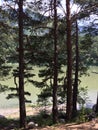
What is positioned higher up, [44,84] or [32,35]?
[32,35]

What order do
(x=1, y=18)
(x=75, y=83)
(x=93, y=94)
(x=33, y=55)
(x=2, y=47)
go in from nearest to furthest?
1. (x=1, y=18)
2. (x=33, y=55)
3. (x=2, y=47)
4. (x=75, y=83)
5. (x=93, y=94)

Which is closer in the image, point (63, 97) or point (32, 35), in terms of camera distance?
point (32, 35)

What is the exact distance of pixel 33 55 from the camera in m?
18.8

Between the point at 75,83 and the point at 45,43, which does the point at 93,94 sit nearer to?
the point at 75,83

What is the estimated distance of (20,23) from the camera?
14500mm

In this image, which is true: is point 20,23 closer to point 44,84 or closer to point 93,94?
point 44,84

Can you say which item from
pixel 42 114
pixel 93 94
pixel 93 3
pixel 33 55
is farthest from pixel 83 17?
pixel 93 94

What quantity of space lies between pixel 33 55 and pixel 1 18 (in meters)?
3.46

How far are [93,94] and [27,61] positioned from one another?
21179 millimetres

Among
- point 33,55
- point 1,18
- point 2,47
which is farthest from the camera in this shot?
point 2,47

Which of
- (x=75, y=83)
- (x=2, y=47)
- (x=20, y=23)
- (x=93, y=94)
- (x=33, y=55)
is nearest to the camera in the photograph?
(x=20, y=23)

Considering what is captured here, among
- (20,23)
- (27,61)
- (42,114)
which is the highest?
(20,23)

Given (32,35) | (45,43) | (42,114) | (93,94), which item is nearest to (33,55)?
(45,43)

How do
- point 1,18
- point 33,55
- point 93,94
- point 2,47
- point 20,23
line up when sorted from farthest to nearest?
point 93,94
point 2,47
point 33,55
point 1,18
point 20,23
